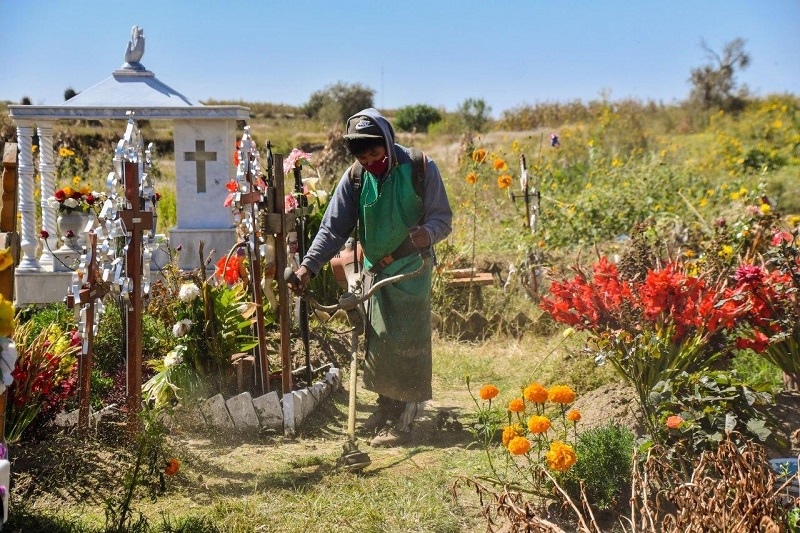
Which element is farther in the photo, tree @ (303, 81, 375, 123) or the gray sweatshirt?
tree @ (303, 81, 375, 123)

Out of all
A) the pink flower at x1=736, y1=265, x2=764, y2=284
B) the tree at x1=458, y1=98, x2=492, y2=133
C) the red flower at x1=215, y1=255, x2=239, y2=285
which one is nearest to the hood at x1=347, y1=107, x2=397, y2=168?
the red flower at x1=215, y1=255, x2=239, y2=285

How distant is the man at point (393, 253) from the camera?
204 inches

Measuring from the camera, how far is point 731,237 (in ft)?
21.4

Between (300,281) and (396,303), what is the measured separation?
24.0 inches

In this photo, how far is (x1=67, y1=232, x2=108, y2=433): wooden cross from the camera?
4.53 metres

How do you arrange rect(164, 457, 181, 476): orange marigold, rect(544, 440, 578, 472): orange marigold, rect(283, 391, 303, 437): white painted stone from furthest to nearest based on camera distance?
rect(283, 391, 303, 437): white painted stone → rect(164, 457, 181, 476): orange marigold → rect(544, 440, 578, 472): orange marigold

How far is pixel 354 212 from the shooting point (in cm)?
538

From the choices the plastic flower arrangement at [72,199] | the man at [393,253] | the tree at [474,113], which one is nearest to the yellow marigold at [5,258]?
the man at [393,253]

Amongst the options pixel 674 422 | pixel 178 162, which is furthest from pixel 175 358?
pixel 178 162

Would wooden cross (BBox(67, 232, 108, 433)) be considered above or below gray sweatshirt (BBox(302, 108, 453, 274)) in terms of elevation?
below

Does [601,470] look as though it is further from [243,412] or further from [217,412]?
[217,412]

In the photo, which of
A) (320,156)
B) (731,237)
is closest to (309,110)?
(320,156)

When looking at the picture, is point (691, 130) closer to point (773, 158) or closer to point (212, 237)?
point (773, 158)

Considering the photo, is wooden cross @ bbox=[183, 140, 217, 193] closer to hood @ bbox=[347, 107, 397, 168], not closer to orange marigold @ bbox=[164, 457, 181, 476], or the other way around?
hood @ bbox=[347, 107, 397, 168]
